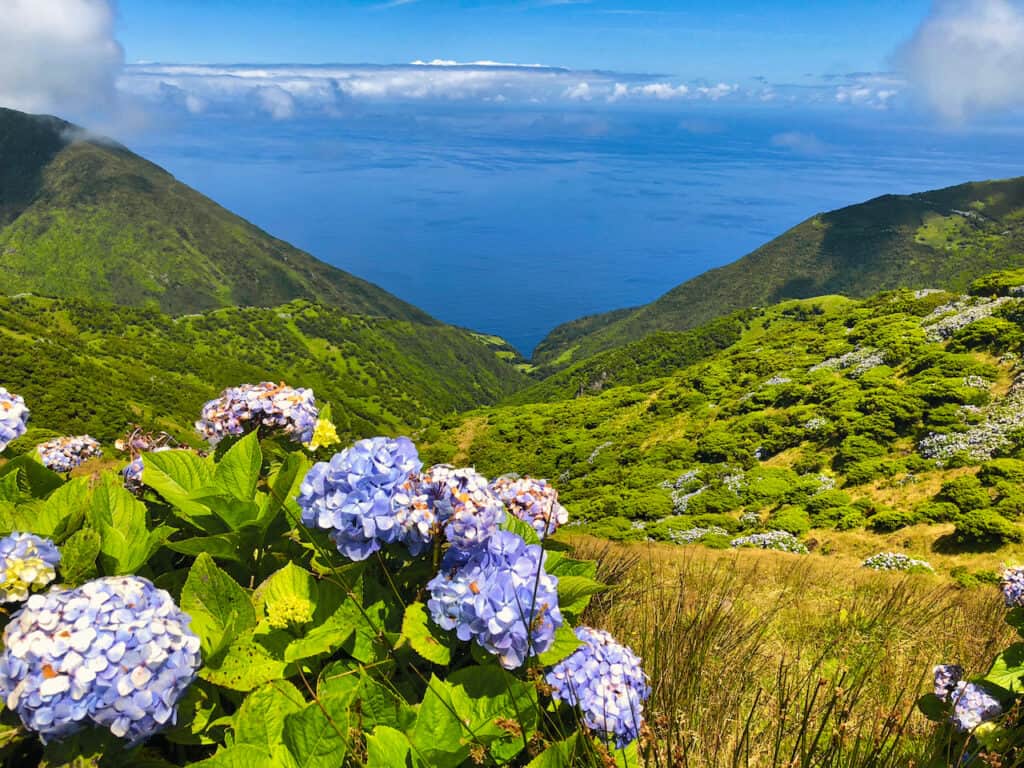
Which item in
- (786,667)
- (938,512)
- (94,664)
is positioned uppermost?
(94,664)

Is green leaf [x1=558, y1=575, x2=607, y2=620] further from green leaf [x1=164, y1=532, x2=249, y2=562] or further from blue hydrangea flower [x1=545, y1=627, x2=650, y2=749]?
green leaf [x1=164, y1=532, x2=249, y2=562]

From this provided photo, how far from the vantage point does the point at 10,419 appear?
2918mm

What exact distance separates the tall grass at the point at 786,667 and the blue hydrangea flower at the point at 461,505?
92 centimetres

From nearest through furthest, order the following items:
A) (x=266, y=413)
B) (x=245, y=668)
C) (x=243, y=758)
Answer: (x=243, y=758)
(x=245, y=668)
(x=266, y=413)

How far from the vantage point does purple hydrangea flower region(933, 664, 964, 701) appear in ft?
9.87

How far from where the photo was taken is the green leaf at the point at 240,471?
104 inches

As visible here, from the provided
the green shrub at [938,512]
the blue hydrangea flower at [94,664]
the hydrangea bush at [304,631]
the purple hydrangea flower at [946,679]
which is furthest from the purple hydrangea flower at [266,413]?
the green shrub at [938,512]

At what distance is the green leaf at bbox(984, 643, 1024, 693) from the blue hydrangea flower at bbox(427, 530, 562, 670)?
225 cm

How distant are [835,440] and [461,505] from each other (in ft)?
99.0

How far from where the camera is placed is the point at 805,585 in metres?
9.27

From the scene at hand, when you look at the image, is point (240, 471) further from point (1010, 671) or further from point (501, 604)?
point (1010, 671)

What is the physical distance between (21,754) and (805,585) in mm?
9817

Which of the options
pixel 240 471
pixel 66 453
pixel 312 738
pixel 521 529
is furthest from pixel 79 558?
pixel 66 453

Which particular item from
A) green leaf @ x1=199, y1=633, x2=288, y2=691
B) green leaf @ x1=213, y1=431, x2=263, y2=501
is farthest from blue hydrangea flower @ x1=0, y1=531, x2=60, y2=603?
green leaf @ x1=213, y1=431, x2=263, y2=501
